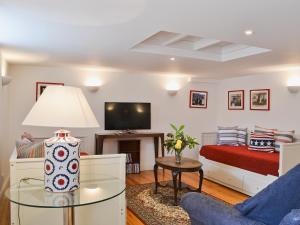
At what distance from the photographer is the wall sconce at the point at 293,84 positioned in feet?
15.0

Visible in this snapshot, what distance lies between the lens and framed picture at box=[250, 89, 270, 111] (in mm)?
5188

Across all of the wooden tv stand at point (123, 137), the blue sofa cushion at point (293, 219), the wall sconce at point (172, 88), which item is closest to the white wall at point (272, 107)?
the wall sconce at point (172, 88)

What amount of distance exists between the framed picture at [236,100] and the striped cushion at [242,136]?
593 mm

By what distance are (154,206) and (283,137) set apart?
2.55 meters

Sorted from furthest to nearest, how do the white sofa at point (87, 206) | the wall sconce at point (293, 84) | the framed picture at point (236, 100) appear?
the framed picture at point (236, 100) < the wall sconce at point (293, 84) < the white sofa at point (87, 206)

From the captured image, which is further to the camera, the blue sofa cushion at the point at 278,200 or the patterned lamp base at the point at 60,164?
the patterned lamp base at the point at 60,164

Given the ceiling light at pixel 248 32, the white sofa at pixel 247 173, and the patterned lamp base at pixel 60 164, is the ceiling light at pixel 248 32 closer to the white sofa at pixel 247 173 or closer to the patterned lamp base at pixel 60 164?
the white sofa at pixel 247 173

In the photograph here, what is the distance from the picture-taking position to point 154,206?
356cm

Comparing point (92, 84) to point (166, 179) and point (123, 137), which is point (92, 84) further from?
point (166, 179)

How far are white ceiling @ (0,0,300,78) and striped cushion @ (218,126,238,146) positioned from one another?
2.12 meters

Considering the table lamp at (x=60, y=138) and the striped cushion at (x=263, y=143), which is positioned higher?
the table lamp at (x=60, y=138)

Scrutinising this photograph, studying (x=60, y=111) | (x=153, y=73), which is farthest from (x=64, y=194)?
(x=153, y=73)

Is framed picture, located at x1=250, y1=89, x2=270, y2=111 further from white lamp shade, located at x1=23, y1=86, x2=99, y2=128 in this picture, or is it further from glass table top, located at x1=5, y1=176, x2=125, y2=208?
white lamp shade, located at x1=23, y1=86, x2=99, y2=128

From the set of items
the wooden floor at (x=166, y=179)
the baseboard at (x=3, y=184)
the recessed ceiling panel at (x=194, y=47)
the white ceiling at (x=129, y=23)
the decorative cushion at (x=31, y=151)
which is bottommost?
the wooden floor at (x=166, y=179)
